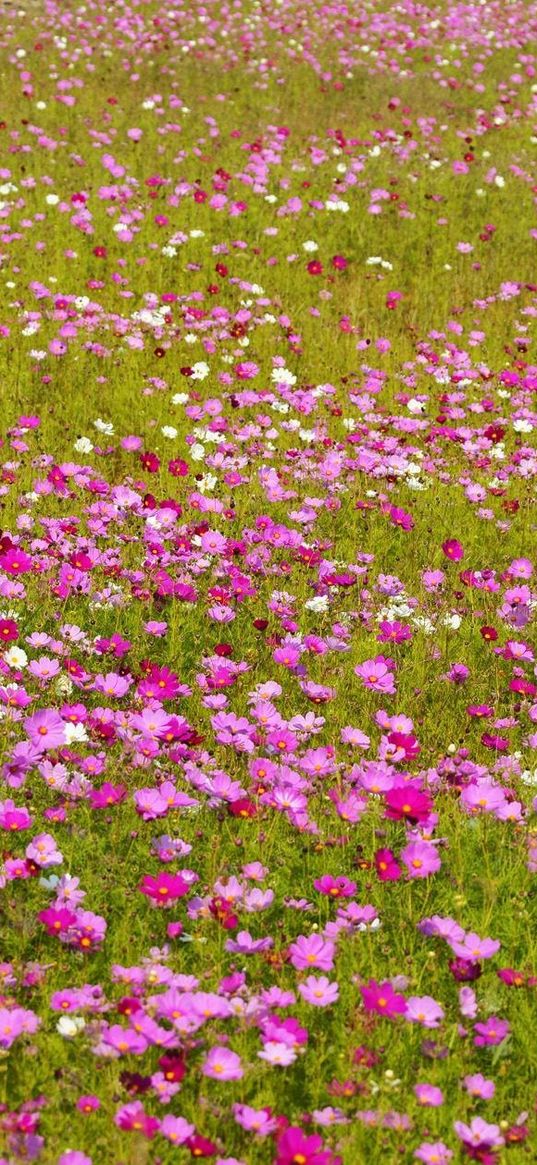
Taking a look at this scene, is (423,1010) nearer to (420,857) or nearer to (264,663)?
(420,857)

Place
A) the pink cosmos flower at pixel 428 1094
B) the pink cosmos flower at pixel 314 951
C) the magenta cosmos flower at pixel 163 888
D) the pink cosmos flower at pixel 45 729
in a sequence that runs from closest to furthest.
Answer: the pink cosmos flower at pixel 428 1094
the pink cosmos flower at pixel 314 951
the magenta cosmos flower at pixel 163 888
the pink cosmos flower at pixel 45 729

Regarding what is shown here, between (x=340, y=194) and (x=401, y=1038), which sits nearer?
(x=401, y=1038)

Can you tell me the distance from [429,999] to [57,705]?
1748 millimetres

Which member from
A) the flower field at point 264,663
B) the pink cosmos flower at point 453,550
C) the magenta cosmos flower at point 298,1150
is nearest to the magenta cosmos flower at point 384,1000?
the flower field at point 264,663

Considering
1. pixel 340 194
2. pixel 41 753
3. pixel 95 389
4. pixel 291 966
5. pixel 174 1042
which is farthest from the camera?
pixel 340 194

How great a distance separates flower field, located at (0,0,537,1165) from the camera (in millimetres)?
2494

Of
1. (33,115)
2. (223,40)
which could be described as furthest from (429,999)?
(223,40)

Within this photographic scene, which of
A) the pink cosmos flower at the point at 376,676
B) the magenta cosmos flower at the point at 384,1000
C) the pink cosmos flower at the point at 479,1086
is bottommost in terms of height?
the pink cosmos flower at the point at 376,676

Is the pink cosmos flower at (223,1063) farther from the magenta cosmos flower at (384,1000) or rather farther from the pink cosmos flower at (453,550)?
the pink cosmos flower at (453,550)

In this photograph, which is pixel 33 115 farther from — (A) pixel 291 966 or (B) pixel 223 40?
(A) pixel 291 966

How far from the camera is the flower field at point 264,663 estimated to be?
8.18 feet

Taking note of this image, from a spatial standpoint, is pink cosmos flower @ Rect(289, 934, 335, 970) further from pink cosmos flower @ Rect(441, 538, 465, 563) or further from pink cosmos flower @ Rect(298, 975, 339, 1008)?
pink cosmos flower @ Rect(441, 538, 465, 563)

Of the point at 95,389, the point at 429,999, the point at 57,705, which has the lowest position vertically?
the point at 95,389

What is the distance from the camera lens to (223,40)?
50.3ft
